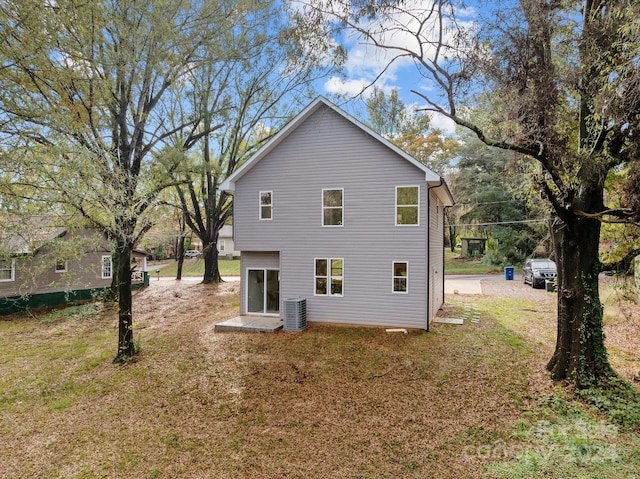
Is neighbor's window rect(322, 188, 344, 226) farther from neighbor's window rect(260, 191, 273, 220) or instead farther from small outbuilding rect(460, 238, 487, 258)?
small outbuilding rect(460, 238, 487, 258)

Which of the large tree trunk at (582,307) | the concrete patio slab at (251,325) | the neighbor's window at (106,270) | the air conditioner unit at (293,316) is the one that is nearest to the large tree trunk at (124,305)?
the concrete patio slab at (251,325)

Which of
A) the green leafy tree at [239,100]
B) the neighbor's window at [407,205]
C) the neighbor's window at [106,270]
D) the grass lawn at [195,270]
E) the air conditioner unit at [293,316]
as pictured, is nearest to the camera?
the green leafy tree at [239,100]

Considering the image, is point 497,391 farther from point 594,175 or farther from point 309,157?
point 309,157

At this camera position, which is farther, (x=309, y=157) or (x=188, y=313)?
(x=188, y=313)

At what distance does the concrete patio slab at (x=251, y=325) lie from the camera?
1166cm

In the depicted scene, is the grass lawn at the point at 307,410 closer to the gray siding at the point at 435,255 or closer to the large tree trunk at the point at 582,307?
the large tree trunk at the point at 582,307

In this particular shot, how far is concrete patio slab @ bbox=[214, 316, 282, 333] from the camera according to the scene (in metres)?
11.7

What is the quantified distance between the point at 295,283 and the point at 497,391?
719cm

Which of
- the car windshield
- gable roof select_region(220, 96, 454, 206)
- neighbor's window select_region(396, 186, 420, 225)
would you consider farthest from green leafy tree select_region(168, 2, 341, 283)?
the car windshield

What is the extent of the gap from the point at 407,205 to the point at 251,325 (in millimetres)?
6584

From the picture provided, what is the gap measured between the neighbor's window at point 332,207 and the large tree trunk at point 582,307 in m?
6.54

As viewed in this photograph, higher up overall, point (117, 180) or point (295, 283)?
point (117, 180)

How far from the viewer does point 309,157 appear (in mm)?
12477

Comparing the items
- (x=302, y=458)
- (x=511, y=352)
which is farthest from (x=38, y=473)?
(x=511, y=352)
